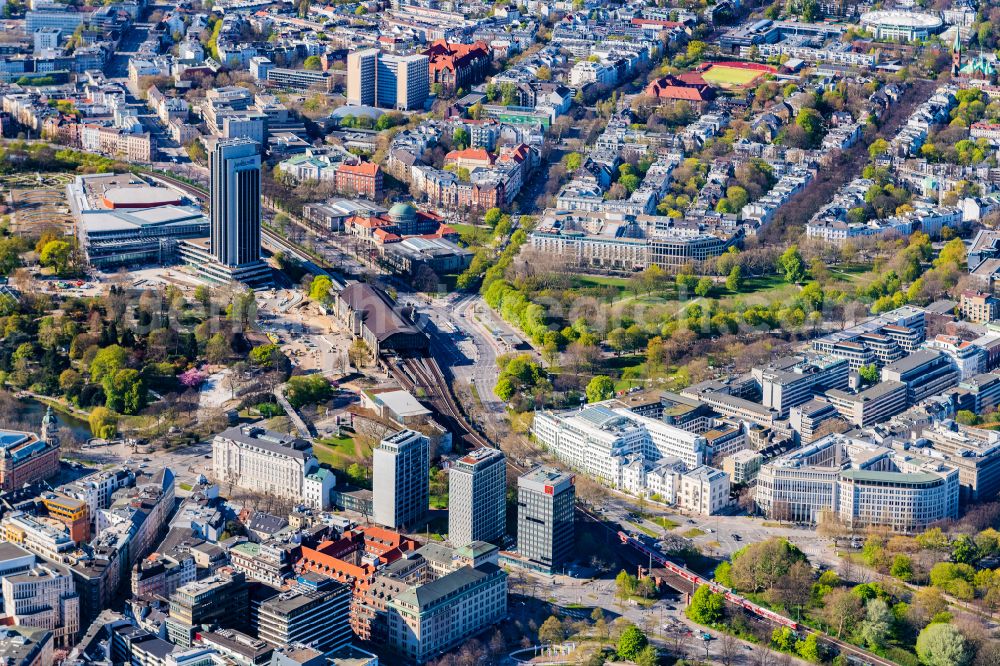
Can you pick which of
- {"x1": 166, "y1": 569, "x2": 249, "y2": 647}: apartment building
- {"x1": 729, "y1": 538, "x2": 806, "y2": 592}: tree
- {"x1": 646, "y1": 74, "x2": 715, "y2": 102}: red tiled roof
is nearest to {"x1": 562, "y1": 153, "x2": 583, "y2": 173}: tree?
{"x1": 646, "y1": 74, "x2": 715, "y2": 102}: red tiled roof

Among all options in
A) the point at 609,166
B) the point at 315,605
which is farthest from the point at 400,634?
the point at 609,166

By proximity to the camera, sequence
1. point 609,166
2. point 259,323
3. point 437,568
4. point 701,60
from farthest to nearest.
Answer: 1. point 701,60
2. point 609,166
3. point 259,323
4. point 437,568

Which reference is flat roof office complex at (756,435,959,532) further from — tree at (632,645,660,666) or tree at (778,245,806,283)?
tree at (778,245,806,283)

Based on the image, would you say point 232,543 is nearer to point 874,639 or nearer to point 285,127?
point 874,639

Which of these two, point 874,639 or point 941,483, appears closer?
point 874,639

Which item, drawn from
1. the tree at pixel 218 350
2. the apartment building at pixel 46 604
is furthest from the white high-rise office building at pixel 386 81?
the apartment building at pixel 46 604

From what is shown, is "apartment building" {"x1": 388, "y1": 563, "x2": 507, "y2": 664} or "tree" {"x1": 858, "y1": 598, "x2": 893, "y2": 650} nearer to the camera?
"apartment building" {"x1": 388, "y1": 563, "x2": 507, "y2": 664}
